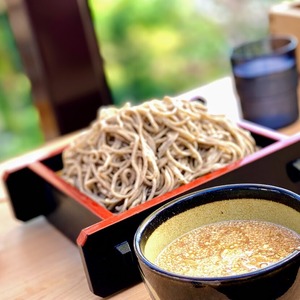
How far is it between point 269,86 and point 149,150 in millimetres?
436

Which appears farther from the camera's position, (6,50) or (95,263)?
(6,50)

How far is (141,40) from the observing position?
3.51 metres

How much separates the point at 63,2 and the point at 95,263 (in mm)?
1124

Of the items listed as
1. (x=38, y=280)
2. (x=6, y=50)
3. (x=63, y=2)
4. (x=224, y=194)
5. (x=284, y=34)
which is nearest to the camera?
(x=224, y=194)

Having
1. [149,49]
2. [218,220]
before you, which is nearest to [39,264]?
[218,220]

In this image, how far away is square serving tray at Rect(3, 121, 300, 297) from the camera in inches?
44.9

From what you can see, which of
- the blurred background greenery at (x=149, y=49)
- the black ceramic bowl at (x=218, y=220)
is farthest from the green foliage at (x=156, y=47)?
the black ceramic bowl at (x=218, y=220)

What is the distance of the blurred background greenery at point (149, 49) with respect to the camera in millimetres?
3271

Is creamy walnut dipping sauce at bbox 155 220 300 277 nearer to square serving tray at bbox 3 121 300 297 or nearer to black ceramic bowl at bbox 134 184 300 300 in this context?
black ceramic bowl at bbox 134 184 300 300

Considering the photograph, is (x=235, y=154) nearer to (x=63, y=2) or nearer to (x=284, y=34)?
(x=284, y=34)

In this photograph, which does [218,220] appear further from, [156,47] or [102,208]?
[156,47]

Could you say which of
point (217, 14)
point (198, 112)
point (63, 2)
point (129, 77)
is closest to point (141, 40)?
point (129, 77)

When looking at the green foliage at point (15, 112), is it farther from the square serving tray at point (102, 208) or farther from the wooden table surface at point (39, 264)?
the square serving tray at point (102, 208)

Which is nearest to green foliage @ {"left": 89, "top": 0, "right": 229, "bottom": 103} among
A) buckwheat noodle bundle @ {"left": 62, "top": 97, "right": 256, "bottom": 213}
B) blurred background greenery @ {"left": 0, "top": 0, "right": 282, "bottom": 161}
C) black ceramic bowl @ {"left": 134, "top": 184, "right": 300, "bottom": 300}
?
blurred background greenery @ {"left": 0, "top": 0, "right": 282, "bottom": 161}
